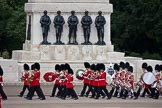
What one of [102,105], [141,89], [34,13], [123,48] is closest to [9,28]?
[123,48]

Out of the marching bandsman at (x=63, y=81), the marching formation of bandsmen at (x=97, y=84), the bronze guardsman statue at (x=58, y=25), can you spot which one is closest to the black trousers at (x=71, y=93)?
the marching formation of bandsmen at (x=97, y=84)

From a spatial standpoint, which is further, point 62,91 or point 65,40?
point 65,40

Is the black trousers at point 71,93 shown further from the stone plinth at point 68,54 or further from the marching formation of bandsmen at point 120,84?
the stone plinth at point 68,54

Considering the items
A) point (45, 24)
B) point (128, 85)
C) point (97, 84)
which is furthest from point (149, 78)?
point (45, 24)

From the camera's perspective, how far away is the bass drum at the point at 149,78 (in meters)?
39.5

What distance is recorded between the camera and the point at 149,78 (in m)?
39.6

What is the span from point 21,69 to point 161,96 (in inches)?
365

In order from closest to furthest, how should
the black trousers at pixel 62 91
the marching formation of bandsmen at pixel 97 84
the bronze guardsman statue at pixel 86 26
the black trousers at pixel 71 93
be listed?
1. the black trousers at pixel 71 93
2. the marching formation of bandsmen at pixel 97 84
3. the black trousers at pixel 62 91
4. the bronze guardsman statue at pixel 86 26

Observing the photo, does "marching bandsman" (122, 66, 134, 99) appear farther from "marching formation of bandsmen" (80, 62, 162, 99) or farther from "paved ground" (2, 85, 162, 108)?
"paved ground" (2, 85, 162, 108)

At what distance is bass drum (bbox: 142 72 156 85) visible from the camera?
1556 inches

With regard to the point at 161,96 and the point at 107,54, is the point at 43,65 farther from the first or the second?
the point at 161,96

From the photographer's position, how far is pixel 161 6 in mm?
63719

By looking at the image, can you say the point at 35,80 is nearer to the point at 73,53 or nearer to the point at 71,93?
the point at 71,93

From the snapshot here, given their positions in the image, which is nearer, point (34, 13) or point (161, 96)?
point (161, 96)
